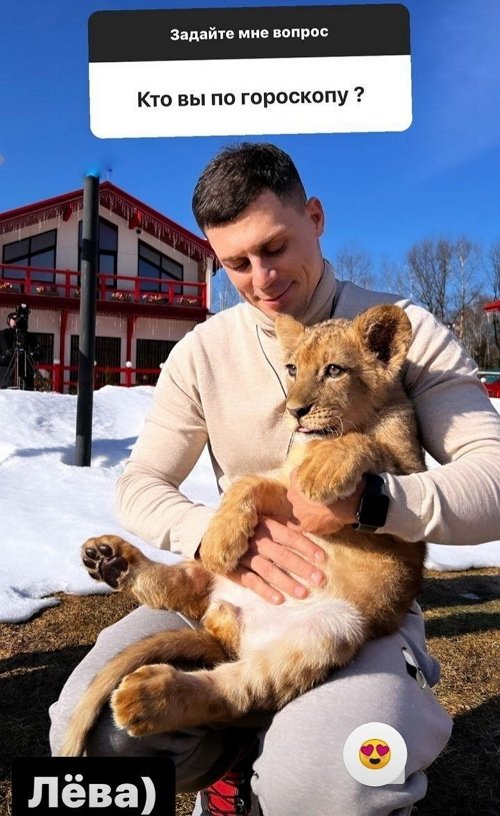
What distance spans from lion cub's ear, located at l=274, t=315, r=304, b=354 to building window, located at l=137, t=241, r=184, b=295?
20.7m

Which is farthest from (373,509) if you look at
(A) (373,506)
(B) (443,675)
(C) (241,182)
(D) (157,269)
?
(D) (157,269)

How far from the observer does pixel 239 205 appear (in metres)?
A: 2.61

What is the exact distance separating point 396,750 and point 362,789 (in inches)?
5.7

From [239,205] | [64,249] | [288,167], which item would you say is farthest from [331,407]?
[64,249]

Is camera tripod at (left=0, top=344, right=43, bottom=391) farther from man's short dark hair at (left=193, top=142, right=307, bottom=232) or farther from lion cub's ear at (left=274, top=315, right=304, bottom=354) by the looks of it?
lion cub's ear at (left=274, top=315, right=304, bottom=354)

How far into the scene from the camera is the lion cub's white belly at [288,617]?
84.7 inches

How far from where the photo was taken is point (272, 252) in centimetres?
267

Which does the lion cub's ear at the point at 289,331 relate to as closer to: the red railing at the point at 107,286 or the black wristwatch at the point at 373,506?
the black wristwatch at the point at 373,506

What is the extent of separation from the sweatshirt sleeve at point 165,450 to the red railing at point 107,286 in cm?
1884

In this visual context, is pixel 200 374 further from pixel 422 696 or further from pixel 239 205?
pixel 422 696

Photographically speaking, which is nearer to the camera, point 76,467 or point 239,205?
point 239,205

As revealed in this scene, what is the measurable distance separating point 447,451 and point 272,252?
41.1 inches

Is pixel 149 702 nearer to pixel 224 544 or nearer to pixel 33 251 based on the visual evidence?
pixel 224 544

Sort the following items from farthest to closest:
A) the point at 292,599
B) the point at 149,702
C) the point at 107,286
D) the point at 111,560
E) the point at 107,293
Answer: the point at 107,286 < the point at 107,293 < the point at 111,560 < the point at 292,599 < the point at 149,702
